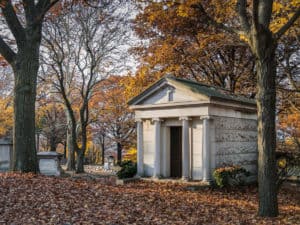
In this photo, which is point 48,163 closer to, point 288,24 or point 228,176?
point 228,176

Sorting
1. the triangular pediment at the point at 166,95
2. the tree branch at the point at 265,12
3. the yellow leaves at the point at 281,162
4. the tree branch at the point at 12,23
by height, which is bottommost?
the yellow leaves at the point at 281,162

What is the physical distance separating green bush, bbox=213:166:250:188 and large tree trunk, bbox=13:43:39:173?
6.41m

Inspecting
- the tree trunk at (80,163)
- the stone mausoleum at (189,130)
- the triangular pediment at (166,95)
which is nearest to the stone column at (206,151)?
the stone mausoleum at (189,130)

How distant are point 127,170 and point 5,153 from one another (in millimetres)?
8540

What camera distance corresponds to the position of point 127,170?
14438 millimetres

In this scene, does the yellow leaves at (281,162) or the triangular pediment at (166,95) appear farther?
the yellow leaves at (281,162)

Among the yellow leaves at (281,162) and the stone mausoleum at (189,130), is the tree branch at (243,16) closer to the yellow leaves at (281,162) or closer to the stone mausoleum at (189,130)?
the stone mausoleum at (189,130)

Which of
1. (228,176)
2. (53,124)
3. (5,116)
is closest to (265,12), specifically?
(228,176)

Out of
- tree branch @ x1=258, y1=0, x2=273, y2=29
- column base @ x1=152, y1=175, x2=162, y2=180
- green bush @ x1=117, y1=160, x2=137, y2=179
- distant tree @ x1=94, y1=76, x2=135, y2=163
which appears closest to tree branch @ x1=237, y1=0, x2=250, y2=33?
tree branch @ x1=258, y1=0, x2=273, y2=29

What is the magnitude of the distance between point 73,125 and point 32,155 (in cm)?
1060

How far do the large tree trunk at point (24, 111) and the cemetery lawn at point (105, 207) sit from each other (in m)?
0.66

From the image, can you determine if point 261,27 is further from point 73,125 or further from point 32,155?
point 73,125

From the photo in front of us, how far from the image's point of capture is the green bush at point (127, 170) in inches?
564

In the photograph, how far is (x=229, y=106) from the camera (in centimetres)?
1405
